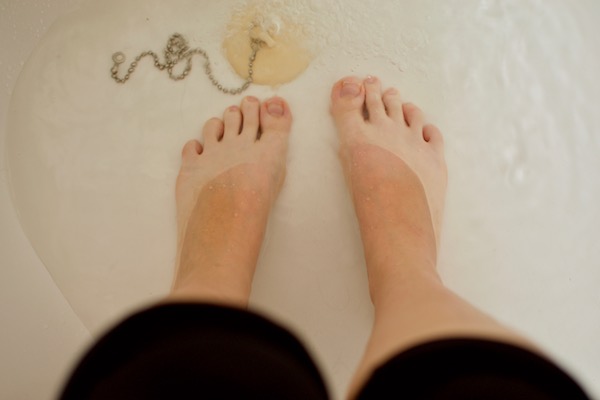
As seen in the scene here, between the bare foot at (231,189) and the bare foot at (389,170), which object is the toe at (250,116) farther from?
the bare foot at (389,170)

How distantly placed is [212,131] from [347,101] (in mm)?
219

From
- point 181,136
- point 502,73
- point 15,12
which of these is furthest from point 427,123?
point 15,12

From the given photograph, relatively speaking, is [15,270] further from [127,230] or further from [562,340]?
[562,340]

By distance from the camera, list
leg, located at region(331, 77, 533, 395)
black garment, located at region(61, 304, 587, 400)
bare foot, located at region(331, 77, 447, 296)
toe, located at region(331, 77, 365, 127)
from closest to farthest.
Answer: black garment, located at region(61, 304, 587, 400), leg, located at region(331, 77, 533, 395), bare foot, located at region(331, 77, 447, 296), toe, located at region(331, 77, 365, 127)

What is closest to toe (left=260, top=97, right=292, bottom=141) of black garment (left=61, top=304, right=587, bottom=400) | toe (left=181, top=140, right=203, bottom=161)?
toe (left=181, top=140, right=203, bottom=161)

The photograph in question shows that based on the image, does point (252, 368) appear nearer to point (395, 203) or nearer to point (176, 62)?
point (395, 203)

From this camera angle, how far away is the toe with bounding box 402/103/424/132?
0.88 m

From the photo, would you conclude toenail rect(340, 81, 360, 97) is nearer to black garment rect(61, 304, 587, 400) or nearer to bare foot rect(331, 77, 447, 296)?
bare foot rect(331, 77, 447, 296)

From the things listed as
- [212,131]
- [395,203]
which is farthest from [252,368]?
[212,131]

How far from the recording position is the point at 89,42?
91 centimetres

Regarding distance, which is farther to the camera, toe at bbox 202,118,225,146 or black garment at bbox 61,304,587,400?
toe at bbox 202,118,225,146

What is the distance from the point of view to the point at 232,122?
89 cm

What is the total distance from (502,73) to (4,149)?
0.81 m

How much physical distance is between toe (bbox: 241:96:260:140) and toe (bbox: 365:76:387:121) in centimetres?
18
